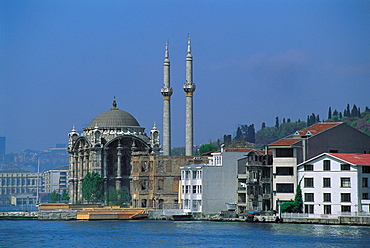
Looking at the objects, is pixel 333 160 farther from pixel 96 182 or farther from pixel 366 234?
pixel 96 182

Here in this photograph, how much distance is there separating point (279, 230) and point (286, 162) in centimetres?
1386

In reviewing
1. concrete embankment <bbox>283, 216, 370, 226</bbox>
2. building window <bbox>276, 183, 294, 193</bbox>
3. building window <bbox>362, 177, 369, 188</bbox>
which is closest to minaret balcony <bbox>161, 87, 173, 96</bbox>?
building window <bbox>276, 183, 294, 193</bbox>

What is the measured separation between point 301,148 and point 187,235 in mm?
19332

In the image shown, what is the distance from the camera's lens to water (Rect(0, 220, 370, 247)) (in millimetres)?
67625

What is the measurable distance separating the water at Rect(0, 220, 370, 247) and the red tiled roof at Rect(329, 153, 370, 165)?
755 centimetres

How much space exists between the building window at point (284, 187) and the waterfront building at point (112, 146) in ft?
148

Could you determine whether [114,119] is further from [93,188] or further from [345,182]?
[345,182]

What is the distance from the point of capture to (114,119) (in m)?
135

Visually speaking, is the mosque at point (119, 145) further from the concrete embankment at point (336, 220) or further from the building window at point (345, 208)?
the building window at point (345, 208)

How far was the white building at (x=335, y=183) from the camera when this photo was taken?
81812mm

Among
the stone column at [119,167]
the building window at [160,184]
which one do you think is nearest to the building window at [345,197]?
the building window at [160,184]

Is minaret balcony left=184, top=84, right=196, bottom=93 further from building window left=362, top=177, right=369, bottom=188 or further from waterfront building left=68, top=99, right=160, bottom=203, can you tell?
building window left=362, top=177, right=369, bottom=188

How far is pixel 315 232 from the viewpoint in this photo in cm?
7312

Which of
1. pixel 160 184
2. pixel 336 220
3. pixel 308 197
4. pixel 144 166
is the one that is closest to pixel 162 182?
pixel 160 184
